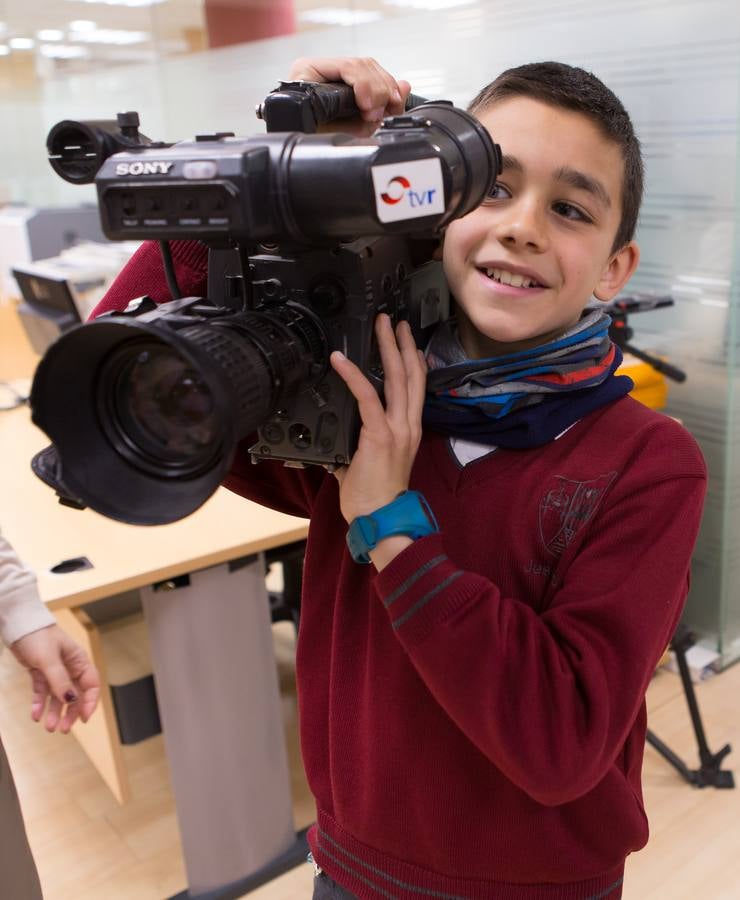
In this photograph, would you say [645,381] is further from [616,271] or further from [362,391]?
[362,391]

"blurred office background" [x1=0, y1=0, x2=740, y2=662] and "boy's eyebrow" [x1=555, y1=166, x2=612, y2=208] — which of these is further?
"blurred office background" [x1=0, y1=0, x2=740, y2=662]

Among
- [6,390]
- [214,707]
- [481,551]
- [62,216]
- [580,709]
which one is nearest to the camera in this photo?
[580,709]

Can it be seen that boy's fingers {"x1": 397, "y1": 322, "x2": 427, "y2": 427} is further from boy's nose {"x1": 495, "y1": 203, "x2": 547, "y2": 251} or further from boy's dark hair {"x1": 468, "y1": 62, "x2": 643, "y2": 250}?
boy's dark hair {"x1": 468, "y1": 62, "x2": 643, "y2": 250}

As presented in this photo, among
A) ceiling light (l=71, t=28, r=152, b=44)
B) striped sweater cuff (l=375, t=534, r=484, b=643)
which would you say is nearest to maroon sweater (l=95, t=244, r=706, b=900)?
striped sweater cuff (l=375, t=534, r=484, b=643)

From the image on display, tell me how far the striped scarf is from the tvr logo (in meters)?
0.19

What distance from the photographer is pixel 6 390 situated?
2.84m

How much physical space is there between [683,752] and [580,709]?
1.66 m

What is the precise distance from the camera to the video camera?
54 centimetres

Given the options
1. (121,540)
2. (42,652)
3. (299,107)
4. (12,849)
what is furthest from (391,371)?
(121,540)

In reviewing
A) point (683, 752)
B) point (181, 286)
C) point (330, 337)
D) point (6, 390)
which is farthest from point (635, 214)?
point (6, 390)

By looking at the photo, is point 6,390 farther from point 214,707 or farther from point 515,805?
point 515,805

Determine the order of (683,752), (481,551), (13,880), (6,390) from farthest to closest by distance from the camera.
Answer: (6,390), (683,752), (13,880), (481,551)

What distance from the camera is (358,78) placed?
0.77 metres

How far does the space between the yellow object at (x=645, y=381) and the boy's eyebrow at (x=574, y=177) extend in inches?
57.4
